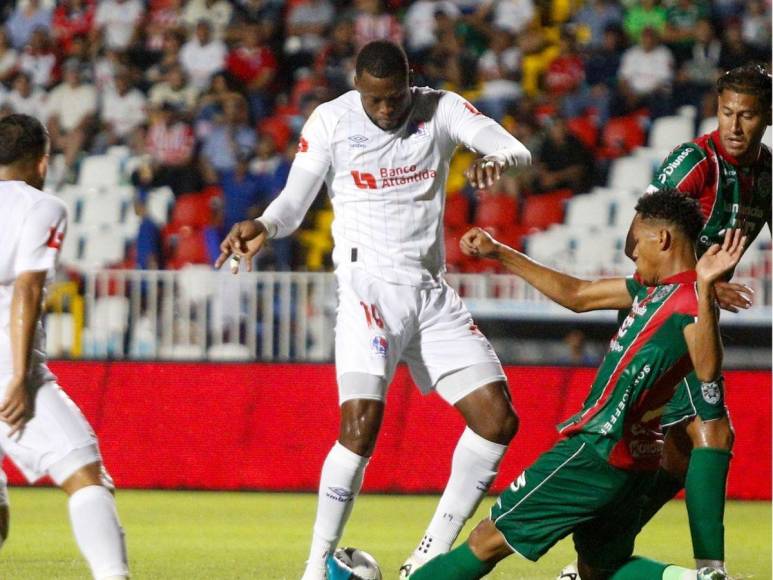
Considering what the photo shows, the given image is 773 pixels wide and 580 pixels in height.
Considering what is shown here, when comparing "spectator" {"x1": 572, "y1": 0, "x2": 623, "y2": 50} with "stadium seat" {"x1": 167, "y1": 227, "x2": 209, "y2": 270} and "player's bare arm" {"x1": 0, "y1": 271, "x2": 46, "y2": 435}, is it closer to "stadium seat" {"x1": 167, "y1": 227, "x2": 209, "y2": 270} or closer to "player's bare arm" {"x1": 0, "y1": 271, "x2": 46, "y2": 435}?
"stadium seat" {"x1": 167, "y1": 227, "x2": 209, "y2": 270}

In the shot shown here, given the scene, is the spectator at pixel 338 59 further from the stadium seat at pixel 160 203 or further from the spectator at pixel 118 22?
the spectator at pixel 118 22

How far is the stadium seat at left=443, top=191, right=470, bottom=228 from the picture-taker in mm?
15320

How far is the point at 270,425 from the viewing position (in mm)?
11750

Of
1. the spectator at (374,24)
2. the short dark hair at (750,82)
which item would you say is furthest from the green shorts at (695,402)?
the spectator at (374,24)

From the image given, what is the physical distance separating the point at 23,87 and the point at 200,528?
34.8 feet

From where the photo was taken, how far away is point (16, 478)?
1207 cm

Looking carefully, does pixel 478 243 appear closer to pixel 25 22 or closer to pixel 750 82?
pixel 750 82

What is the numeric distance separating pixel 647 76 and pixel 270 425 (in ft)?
24.4

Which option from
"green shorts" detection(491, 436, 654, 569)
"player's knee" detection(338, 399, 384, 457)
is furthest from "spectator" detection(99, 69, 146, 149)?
"green shorts" detection(491, 436, 654, 569)

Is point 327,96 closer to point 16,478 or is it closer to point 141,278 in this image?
point 141,278

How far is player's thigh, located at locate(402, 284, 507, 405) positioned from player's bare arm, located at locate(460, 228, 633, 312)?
2.78ft

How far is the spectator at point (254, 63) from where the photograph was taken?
18.0m

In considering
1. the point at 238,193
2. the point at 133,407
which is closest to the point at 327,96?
the point at 238,193

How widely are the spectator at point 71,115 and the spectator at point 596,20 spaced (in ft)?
19.9
